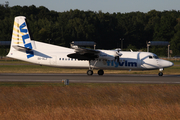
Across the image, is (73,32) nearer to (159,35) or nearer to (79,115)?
(159,35)

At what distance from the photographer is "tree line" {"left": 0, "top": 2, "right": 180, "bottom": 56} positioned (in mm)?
113250

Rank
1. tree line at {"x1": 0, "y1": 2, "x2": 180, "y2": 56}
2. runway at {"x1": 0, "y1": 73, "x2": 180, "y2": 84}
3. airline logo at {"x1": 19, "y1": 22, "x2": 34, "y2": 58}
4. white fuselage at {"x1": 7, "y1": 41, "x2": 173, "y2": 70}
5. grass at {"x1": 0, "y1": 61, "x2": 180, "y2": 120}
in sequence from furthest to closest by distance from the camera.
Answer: tree line at {"x1": 0, "y1": 2, "x2": 180, "y2": 56}, airline logo at {"x1": 19, "y1": 22, "x2": 34, "y2": 58}, white fuselage at {"x1": 7, "y1": 41, "x2": 173, "y2": 70}, runway at {"x1": 0, "y1": 73, "x2": 180, "y2": 84}, grass at {"x1": 0, "y1": 61, "x2": 180, "y2": 120}

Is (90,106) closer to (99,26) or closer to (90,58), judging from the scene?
(90,58)

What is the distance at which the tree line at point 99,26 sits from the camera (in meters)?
113

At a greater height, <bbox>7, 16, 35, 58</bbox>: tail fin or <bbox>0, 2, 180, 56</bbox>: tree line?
<bbox>0, 2, 180, 56</bbox>: tree line

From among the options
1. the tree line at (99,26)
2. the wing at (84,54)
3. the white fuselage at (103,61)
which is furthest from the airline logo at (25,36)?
the tree line at (99,26)

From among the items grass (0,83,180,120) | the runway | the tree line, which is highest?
the tree line

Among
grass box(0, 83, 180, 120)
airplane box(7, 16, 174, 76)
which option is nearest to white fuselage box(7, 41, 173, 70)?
airplane box(7, 16, 174, 76)

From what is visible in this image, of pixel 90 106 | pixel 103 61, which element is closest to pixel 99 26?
pixel 103 61

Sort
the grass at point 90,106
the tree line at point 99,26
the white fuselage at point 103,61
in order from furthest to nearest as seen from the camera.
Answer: the tree line at point 99,26 < the white fuselage at point 103,61 < the grass at point 90,106

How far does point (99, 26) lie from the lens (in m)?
128

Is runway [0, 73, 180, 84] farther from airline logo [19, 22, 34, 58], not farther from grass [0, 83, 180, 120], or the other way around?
grass [0, 83, 180, 120]

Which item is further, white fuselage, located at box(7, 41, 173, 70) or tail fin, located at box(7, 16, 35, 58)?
tail fin, located at box(7, 16, 35, 58)

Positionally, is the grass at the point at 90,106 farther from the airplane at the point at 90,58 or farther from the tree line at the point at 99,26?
the tree line at the point at 99,26
